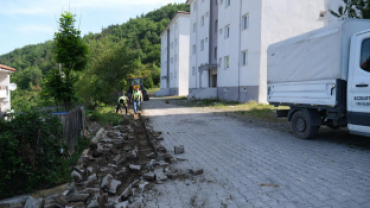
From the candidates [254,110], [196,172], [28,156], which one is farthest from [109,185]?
[254,110]

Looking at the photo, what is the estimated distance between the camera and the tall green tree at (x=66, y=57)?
26.0 feet

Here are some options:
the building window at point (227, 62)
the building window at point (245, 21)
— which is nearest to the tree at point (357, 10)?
the building window at point (245, 21)

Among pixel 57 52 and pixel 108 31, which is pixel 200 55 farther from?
pixel 57 52

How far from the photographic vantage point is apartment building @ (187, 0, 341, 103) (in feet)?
60.4

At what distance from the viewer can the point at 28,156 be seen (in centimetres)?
390

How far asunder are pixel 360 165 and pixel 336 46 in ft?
9.82

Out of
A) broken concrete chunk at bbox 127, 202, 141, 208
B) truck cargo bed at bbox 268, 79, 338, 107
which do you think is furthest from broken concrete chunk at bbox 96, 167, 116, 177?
truck cargo bed at bbox 268, 79, 338, 107

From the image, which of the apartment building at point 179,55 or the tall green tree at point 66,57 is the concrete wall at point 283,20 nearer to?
the tall green tree at point 66,57

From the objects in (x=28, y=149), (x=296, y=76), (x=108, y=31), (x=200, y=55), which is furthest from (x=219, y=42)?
(x=28, y=149)

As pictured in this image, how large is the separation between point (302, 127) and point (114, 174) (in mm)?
5627

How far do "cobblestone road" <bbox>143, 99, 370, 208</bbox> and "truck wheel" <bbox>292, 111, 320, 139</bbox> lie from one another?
0.78 ft

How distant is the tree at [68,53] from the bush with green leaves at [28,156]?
412 centimetres

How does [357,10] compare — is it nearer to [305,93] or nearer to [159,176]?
[305,93]

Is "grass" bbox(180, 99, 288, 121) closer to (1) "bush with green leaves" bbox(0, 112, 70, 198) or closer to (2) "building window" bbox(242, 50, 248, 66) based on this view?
(2) "building window" bbox(242, 50, 248, 66)
